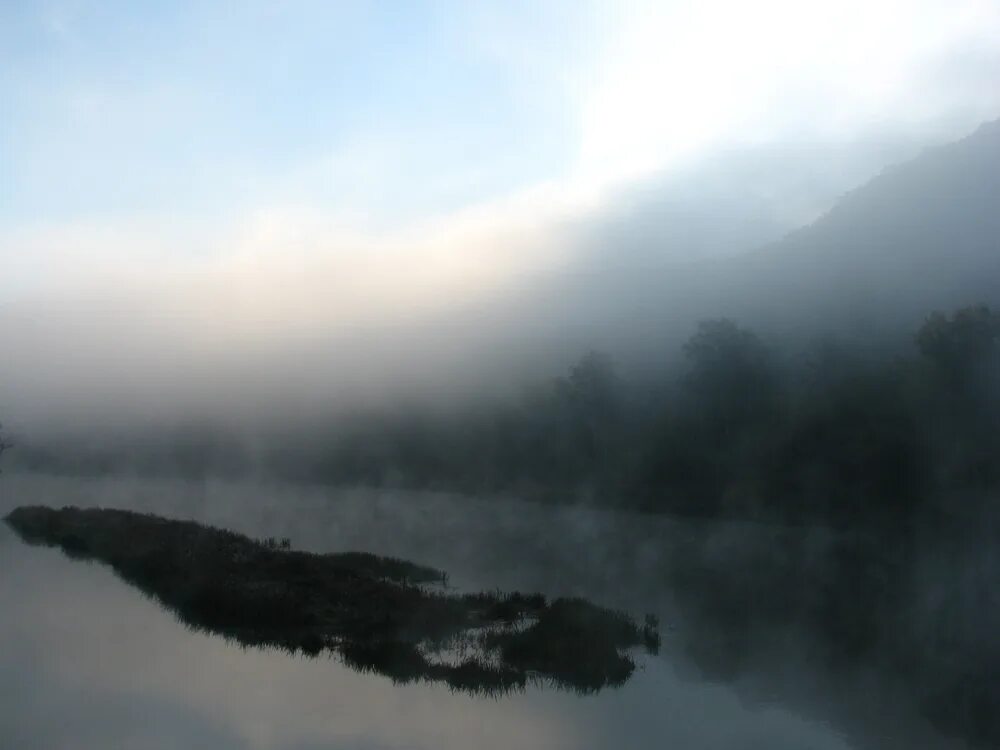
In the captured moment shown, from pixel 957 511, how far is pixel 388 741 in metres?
36.7

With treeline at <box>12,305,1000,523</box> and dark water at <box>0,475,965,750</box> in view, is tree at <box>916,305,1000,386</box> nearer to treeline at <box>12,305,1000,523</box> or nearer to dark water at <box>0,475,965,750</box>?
treeline at <box>12,305,1000,523</box>

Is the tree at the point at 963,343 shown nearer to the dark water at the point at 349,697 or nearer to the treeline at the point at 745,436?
the treeline at the point at 745,436

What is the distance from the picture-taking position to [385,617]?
83.4ft

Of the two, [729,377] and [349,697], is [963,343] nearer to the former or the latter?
[729,377]

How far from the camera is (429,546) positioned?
142ft

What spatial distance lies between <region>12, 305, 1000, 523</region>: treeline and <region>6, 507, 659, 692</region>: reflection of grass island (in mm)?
27394

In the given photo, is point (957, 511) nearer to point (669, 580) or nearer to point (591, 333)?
point (669, 580)

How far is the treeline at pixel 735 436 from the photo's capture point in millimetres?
48406

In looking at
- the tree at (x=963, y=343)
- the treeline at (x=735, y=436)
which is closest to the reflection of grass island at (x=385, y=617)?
the treeline at (x=735, y=436)

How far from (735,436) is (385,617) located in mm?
40325

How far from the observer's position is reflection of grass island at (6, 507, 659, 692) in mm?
21125

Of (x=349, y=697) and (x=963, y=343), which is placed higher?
(x=963, y=343)

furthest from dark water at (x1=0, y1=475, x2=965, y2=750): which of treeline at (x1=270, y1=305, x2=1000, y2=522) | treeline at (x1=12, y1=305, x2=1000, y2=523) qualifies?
treeline at (x1=270, y1=305, x2=1000, y2=522)

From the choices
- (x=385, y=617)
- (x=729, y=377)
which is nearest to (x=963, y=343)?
(x=729, y=377)
